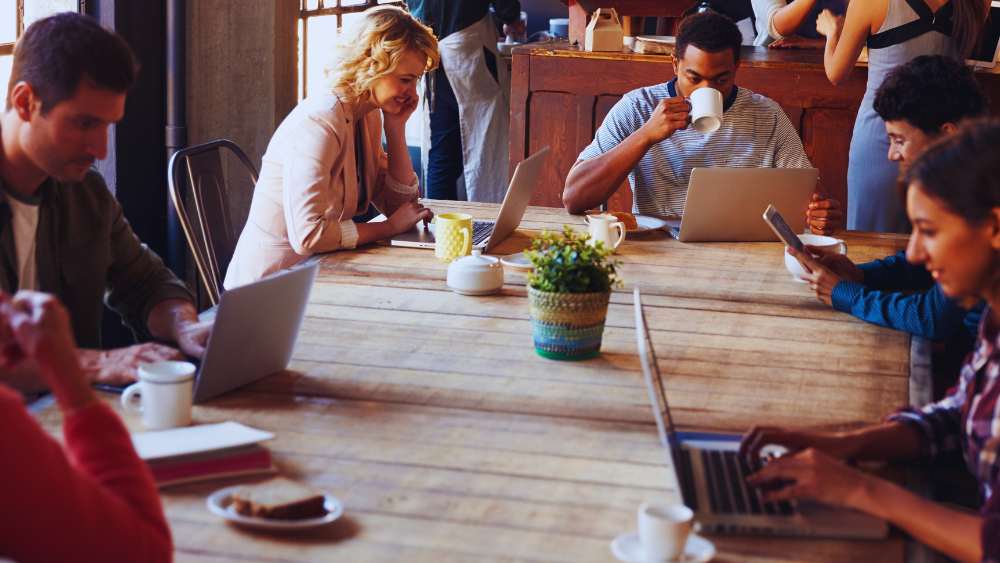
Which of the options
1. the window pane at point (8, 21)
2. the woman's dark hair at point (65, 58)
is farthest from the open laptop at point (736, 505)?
the window pane at point (8, 21)

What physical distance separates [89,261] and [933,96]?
5.60 feet

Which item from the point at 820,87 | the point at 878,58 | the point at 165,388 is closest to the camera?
the point at 165,388

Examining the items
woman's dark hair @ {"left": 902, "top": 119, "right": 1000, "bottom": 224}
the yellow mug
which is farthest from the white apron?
woman's dark hair @ {"left": 902, "top": 119, "right": 1000, "bottom": 224}

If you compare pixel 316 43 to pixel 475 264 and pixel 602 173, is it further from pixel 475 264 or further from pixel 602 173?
pixel 475 264

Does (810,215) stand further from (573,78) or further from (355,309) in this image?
(573,78)

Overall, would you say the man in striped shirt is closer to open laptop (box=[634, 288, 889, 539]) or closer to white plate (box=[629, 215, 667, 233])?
white plate (box=[629, 215, 667, 233])

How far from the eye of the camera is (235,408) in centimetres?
165

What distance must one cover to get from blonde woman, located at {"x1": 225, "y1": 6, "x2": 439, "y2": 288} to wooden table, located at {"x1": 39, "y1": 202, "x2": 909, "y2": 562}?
0.13 m

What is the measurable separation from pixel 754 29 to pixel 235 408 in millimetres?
4934

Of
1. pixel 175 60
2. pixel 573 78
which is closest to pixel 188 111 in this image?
pixel 175 60

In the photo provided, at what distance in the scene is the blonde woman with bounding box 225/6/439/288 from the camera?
8.78 feet

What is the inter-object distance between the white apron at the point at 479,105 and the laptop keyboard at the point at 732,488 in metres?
3.91

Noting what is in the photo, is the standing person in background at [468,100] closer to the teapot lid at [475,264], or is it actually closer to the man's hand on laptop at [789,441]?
the teapot lid at [475,264]

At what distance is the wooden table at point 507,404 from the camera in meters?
1.28
